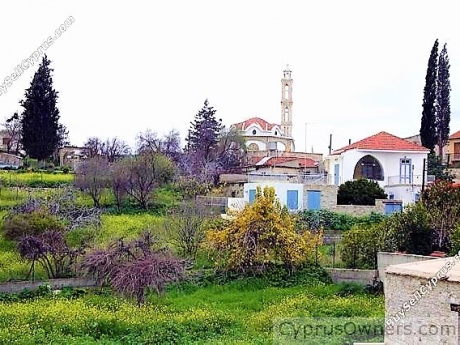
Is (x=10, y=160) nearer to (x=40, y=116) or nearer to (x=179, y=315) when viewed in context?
(x=40, y=116)

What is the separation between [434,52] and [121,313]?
32.9 meters

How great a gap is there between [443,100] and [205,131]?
Answer: 18.4m

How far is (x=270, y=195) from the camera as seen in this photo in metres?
22.0

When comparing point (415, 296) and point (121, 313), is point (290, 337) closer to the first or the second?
point (415, 296)

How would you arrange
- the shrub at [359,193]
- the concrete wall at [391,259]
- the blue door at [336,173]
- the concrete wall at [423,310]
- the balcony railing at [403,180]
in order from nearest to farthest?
1. the concrete wall at [423,310]
2. the concrete wall at [391,259]
3. the shrub at [359,193]
4. the balcony railing at [403,180]
5. the blue door at [336,173]

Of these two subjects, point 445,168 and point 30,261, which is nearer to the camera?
point 30,261

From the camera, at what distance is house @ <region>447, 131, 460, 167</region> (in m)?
44.9

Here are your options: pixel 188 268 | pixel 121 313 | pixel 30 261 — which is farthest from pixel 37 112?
pixel 121 313

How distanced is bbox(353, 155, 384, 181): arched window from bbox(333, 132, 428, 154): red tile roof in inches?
27.3

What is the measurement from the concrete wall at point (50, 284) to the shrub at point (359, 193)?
47.1 feet

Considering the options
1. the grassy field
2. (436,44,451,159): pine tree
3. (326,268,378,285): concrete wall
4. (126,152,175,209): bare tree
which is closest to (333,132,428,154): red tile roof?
(436,44,451,159): pine tree

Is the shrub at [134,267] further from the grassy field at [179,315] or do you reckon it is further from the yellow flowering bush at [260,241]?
the yellow flowering bush at [260,241]

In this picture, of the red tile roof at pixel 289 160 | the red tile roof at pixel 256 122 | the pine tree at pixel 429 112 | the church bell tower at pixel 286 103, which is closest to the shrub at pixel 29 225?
the red tile roof at pixel 289 160

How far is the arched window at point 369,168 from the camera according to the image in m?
34.4
